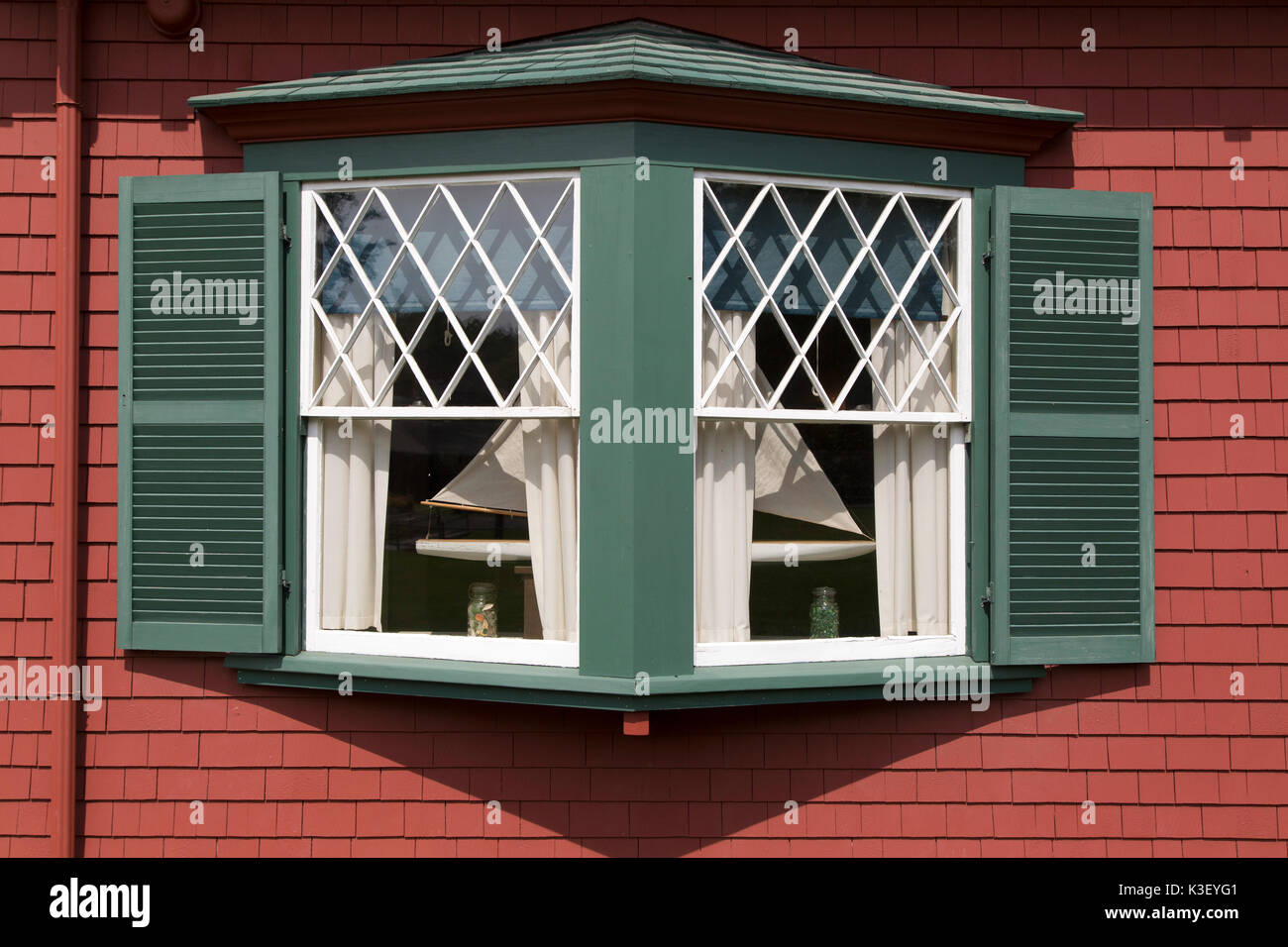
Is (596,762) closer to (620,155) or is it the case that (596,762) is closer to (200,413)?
(200,413)

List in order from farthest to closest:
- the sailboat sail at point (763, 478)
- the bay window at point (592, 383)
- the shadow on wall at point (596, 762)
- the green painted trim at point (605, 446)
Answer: the shadow on wall at point (596, 762) < the sailboat sail at point (763, 478) < the bay window at point (592, 383) < the green painted trim at point (605, 446)

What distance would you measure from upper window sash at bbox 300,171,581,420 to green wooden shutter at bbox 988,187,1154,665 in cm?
148

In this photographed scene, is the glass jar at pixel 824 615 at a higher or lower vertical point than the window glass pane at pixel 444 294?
lower

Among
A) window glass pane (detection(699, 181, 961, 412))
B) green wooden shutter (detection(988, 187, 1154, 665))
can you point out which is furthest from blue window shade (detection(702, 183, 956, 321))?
green wooden shutter (detection(988, 187, 1154, 665))

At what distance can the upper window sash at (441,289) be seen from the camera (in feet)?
10.3

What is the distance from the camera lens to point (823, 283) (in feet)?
10.4

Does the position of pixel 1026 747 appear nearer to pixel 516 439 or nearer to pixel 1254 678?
pixel 1254 678

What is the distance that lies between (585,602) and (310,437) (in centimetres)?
111

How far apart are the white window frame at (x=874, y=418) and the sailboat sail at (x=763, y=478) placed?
11 cm

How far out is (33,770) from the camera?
3.45 m

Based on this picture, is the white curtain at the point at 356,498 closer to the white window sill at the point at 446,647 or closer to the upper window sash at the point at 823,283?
the white window sill at the point at 446,647

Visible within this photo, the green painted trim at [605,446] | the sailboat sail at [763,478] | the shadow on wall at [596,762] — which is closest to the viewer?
the green painted trim at [605,446]

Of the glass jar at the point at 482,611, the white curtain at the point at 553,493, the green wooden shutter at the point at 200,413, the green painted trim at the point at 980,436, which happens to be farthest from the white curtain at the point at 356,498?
the green painted trim at the point at 980,436

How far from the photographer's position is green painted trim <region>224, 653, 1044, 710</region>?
3.04 m
